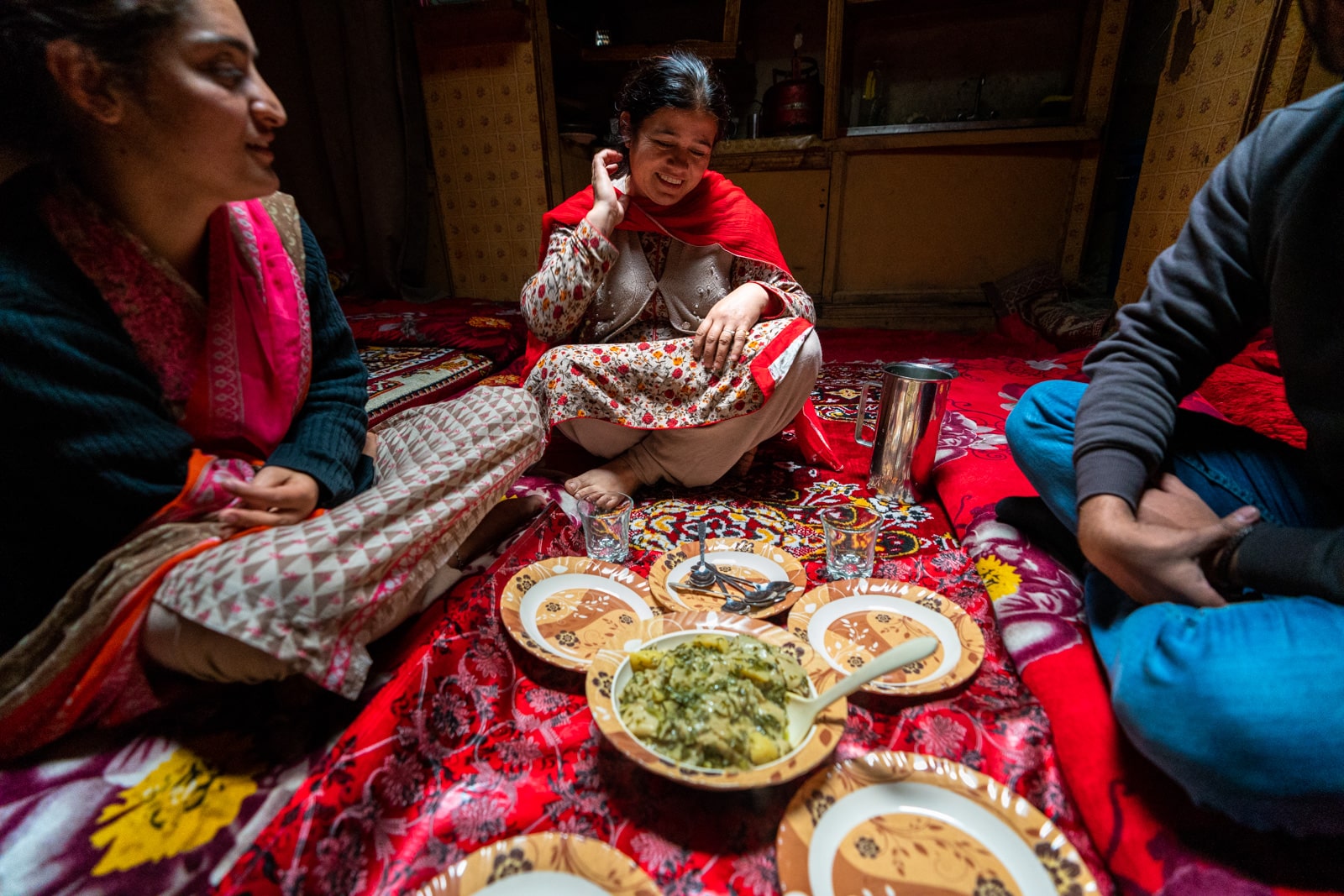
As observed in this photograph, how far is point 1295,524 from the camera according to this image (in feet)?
3.05

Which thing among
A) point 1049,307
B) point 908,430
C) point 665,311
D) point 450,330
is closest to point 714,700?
point 908,430

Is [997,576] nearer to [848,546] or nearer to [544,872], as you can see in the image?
[848,546]

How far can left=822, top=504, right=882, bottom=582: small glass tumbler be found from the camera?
1224 millimetres

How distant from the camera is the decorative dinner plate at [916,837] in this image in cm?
64

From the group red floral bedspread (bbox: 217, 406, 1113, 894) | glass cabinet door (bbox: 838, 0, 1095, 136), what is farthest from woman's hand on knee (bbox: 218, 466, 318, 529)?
glass cabinet door (bbox: 838, 0, 1095, 136)

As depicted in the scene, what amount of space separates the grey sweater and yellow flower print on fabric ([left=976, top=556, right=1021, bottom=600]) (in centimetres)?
31

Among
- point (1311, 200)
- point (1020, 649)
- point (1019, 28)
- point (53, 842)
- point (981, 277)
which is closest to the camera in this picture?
point (53, 842)

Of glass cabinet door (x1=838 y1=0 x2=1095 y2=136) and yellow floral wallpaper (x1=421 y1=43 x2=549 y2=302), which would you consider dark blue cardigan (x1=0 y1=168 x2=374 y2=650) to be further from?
glass cabinet door (x1=838 y1=0 x2=1095 y2=136)

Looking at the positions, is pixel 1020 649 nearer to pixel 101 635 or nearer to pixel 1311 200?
pixel 1311 200

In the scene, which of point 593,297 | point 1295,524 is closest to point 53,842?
point 593,297

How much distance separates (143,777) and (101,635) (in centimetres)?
19

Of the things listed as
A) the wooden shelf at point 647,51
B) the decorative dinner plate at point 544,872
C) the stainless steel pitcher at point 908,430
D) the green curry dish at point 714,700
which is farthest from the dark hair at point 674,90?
the wooden shelf at point 647,51

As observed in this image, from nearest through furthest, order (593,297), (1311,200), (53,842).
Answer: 1. (53,842)
2. (1311,200)
3. (593,297)

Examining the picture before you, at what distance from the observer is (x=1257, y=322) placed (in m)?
0.96
